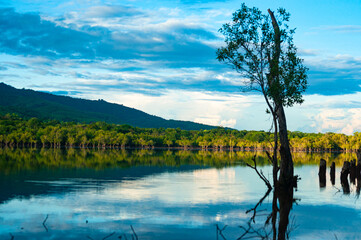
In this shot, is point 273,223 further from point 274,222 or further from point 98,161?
point 98,161

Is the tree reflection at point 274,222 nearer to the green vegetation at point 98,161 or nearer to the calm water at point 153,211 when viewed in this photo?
the calm water at point 153,211

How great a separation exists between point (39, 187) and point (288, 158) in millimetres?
17938

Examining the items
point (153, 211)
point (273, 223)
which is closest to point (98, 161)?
point (153, 211)

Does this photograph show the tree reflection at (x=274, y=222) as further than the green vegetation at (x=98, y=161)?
No

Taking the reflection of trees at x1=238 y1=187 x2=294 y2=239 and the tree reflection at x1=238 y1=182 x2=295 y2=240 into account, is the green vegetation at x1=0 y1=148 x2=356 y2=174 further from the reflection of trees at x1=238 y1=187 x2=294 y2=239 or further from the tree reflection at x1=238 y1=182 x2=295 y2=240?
the reflection of trees at x1=238 y1=187 x2=294 y2=239

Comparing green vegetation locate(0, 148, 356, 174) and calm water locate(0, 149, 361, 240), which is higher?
green vegetation locate(0, 148, 356, 174)

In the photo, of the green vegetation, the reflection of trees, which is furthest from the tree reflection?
the green vegetation

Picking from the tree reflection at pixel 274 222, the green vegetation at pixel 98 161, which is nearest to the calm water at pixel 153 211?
the tree reflection at pixel 274 222

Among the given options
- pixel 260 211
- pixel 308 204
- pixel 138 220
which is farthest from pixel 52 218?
pixel 308 204

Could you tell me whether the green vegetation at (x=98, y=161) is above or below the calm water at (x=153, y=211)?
above

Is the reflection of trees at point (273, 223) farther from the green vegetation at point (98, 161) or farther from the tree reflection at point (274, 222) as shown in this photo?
the green vegetation at point (98, 161)

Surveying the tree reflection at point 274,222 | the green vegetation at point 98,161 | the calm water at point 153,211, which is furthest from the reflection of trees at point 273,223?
the green vegetation at point 98,161

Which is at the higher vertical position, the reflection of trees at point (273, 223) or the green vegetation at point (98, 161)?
the green vegetation at point (98, 161)

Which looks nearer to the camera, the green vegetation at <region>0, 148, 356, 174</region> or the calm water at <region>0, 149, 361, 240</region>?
the calm water at <region>0, 149, 361, 240</region>
